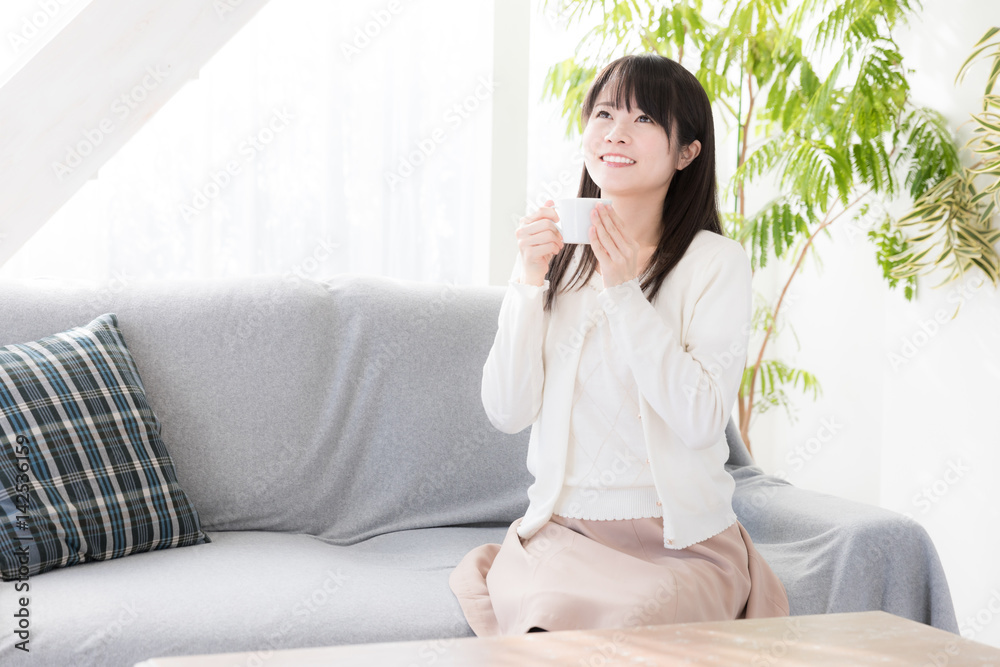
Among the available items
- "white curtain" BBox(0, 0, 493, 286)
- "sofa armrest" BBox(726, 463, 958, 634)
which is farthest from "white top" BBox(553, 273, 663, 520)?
"white curtain" BBox(0, 0, 493, 286)

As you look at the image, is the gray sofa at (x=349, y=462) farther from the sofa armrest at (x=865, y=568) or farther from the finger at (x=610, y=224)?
the finger at (x=610, y=224)

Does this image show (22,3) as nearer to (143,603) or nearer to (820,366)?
(143,603)

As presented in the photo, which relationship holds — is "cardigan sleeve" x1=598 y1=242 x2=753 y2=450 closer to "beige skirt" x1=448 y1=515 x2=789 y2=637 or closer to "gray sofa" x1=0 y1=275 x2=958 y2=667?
"beige skirt" x1=448 y1=515 x2=789 y2=637

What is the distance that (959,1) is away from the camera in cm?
227

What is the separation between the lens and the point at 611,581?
1.17 meters

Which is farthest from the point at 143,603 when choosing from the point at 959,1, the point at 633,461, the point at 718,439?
the point at 959,1

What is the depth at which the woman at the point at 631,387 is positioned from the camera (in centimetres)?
121

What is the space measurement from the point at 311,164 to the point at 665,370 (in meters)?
1.64

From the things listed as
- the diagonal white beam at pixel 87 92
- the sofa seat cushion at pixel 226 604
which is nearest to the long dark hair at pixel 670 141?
the sofa seat cushion at pixel 226 604

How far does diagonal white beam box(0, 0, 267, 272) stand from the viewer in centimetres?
188

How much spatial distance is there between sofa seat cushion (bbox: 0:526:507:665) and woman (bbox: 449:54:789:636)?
9cm

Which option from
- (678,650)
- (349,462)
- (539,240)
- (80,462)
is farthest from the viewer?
(349,462)

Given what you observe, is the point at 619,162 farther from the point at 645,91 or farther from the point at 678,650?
the point at 678,650

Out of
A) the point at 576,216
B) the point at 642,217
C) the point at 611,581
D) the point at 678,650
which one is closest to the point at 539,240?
the point at 576,216
